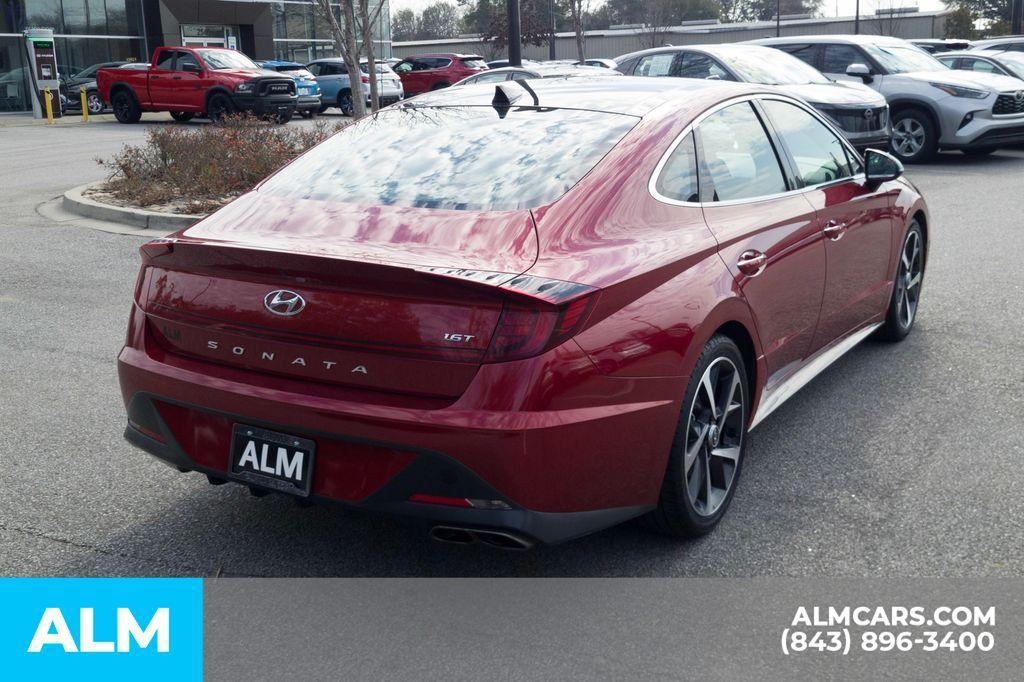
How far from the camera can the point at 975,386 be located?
5.40m

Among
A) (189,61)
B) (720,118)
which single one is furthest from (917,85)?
(189,61)

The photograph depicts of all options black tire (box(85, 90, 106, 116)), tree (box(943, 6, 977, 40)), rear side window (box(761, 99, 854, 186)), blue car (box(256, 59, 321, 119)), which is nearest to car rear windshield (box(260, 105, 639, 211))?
rear side window (box(761, 99, 854, 186))

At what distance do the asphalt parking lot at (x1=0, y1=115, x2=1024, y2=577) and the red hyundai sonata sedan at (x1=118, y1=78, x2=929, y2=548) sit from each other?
0.31 m

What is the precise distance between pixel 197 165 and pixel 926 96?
993cm

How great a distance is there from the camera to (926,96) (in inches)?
600

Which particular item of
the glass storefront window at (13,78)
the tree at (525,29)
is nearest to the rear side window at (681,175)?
the glass storefront window at (13,78)

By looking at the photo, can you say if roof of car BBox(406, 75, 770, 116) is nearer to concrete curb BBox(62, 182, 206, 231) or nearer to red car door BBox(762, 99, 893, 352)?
red car door BBox(762, 99, 893, 352)

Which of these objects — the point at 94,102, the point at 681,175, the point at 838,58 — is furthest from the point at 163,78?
the point at 681,175

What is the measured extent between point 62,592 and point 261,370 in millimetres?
957

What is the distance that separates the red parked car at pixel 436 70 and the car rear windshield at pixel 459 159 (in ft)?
97.2

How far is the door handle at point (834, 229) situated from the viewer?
475 centimetres

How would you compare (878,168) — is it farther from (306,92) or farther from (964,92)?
(306,92)

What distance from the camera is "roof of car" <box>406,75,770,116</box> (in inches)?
164

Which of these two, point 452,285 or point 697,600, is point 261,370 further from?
point 697,600
